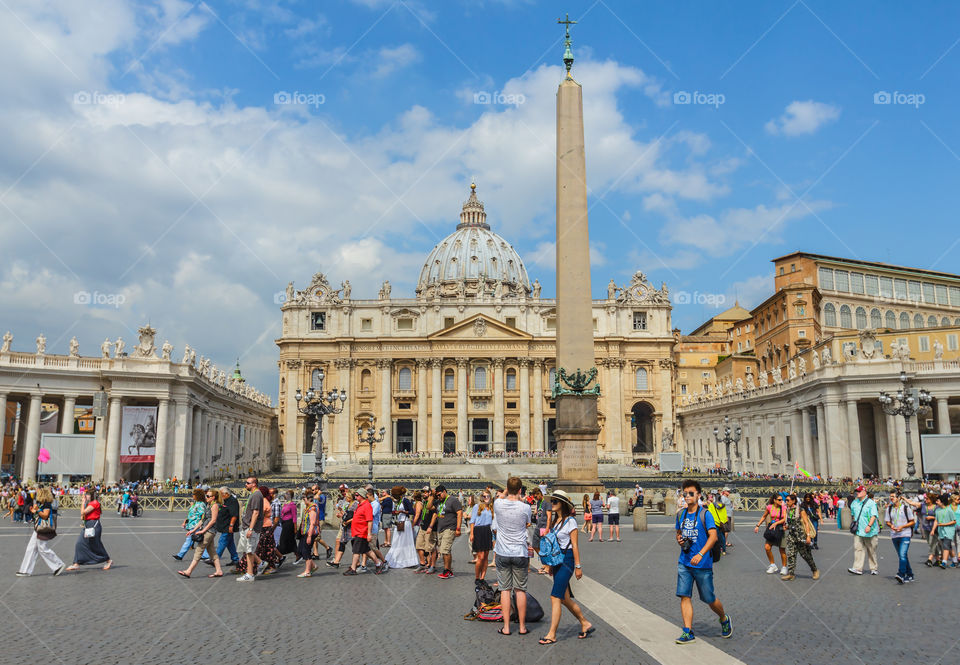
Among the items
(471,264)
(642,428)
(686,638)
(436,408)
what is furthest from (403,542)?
(471,264)

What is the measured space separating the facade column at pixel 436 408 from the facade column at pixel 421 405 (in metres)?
0.62

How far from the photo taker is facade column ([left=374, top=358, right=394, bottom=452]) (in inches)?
2945

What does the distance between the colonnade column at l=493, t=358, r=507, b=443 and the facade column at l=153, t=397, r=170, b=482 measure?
Answer: 3891 cm

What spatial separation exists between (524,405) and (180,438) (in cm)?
4012

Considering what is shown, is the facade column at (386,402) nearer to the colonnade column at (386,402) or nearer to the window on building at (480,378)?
the colonnade column at (386,402)

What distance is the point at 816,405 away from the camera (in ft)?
138

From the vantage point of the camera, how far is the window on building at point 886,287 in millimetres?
65062

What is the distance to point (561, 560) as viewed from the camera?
23.5 feet

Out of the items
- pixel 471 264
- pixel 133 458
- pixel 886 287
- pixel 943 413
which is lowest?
pixel 133 458

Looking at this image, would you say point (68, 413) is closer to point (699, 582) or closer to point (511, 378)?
point (699, 582)

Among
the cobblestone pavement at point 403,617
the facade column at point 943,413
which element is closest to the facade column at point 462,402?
the facade column at point 943,413

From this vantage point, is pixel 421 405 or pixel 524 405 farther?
pixel 421 405

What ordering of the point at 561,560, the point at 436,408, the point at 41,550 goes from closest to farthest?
the point at 561,560
the point at 41,550
the point at 436,408

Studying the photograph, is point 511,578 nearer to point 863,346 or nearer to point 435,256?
point 863,346
